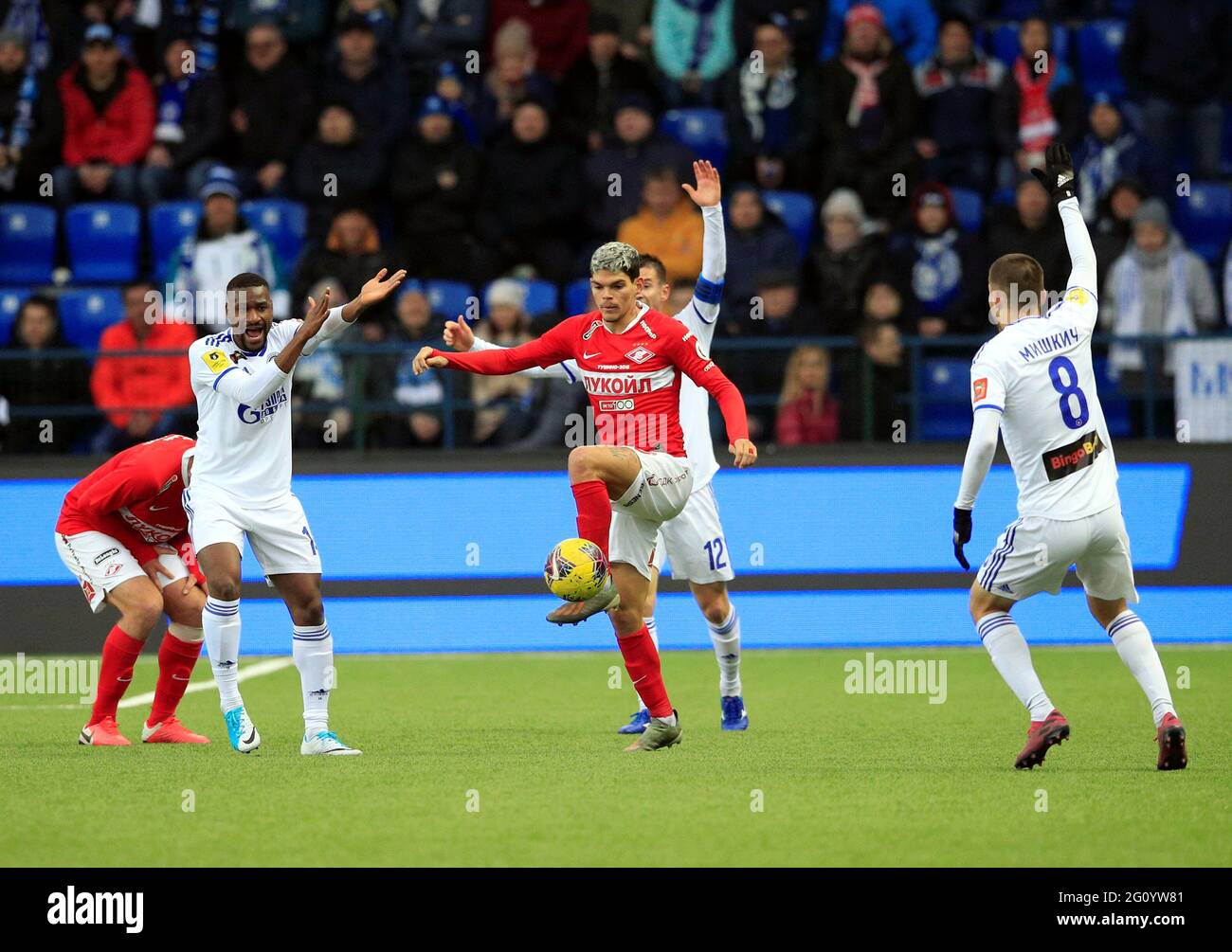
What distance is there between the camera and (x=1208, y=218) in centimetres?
1719

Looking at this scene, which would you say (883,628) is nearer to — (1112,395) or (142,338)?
(1112,395)

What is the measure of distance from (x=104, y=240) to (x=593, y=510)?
9922mm

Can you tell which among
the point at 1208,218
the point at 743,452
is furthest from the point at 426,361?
the point at 1208,218

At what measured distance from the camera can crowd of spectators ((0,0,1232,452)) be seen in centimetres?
1470

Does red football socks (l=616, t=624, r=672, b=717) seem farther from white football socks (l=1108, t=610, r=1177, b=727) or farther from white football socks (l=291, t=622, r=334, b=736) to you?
white football socks (l=1108, t=610, r=1177, b=727)

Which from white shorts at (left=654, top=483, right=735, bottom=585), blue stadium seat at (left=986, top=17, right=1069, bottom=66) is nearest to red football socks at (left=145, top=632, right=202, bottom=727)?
white shorts at (left=654, top=483, right=735, bottom=585)

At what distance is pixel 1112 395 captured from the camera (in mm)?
14516

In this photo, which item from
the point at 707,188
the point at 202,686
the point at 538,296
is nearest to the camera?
the point at 707,188

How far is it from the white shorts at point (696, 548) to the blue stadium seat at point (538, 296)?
568 centimetres

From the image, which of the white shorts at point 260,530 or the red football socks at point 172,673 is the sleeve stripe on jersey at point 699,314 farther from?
the red football socks at point 172,673

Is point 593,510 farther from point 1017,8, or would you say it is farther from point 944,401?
point 1017,8

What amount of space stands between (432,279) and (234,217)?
5.55 ft

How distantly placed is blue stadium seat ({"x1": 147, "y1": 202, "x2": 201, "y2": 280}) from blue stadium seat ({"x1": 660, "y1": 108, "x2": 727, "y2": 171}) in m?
4.21
